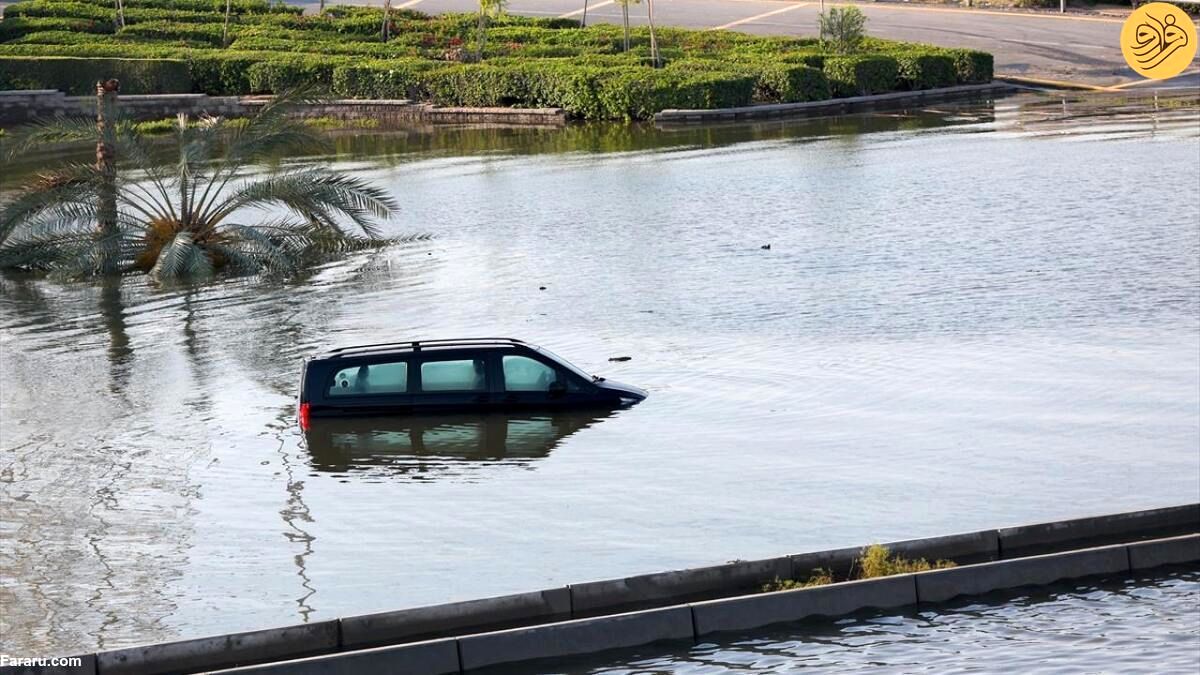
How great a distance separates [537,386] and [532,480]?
2698 millimetres

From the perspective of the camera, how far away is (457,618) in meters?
12.9

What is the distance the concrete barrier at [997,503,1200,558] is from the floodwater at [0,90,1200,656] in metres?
1.03

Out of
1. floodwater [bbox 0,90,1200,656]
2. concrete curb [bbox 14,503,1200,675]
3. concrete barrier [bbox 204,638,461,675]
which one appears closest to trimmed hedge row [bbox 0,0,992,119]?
floodwater [bbox 0,90,1200,656]

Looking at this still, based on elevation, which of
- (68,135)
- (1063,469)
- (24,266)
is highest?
(68,135)

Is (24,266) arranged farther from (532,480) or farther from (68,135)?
(532,480)

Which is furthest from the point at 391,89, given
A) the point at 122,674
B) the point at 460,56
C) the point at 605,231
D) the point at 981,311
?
the point at 122,674

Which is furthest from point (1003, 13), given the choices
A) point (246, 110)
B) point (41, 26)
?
point (41, 26)

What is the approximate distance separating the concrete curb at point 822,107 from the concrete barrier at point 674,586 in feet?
132

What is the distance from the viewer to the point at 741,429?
19109mm

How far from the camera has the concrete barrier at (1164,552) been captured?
45.9ft

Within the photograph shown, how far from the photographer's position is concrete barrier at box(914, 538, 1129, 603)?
1347cm

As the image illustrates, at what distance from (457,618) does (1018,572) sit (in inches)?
183

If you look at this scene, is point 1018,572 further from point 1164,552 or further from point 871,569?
point 1164,552

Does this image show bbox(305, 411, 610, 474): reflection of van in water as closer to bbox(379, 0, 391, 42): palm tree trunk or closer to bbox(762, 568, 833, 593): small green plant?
bbox(762, 568, 833, 593): small green plant
